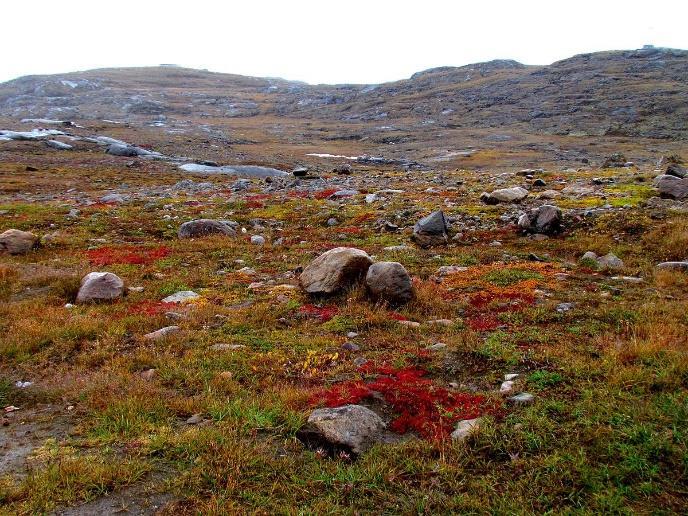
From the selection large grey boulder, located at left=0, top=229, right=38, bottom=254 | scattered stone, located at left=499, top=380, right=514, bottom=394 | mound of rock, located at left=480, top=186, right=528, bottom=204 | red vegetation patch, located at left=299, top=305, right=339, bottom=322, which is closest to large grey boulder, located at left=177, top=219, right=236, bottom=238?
large grey boulder, located at left=0, top=229, right=38, bottom=254

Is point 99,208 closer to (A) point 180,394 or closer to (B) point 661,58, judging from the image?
(A) point 180,394

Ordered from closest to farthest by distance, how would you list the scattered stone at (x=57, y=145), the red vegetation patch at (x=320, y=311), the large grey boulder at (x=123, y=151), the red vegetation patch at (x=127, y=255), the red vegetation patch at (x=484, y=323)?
the red vegetation patch at (x=484, y=323), the red vegetation patch at (x=320, y=311), the red vegetation patch at (x=127, y=255), the large grey boulder at (x=123, y=151), the scattered stone at (x=57, y=145)

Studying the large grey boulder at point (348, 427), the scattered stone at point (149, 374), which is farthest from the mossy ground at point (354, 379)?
the large grey boulder at point (348, 427)

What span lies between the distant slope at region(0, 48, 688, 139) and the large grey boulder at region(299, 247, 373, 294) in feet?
250

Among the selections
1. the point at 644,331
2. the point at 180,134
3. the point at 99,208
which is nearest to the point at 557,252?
the point at 644,331

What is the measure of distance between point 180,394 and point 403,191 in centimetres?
2501

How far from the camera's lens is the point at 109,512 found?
4.54 m

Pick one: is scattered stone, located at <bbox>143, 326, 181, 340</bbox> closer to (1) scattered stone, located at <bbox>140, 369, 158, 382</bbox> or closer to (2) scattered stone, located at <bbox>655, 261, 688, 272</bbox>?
A: (1) scattered stone, located at <bbox>140, 369, 158, 382</bbox>

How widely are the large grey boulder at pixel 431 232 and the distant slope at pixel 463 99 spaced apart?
227ft

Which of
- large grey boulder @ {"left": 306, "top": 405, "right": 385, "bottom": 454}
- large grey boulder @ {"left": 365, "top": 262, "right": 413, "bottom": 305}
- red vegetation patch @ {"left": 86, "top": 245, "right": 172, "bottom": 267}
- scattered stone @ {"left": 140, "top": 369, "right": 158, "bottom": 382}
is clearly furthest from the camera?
red vegetation patch @ {"left": 86, "top": 245, "right": 172, "bottom": 267}

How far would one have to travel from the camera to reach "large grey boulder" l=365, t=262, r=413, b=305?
10.6 m

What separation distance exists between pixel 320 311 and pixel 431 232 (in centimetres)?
794

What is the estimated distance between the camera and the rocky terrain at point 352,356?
4.93 metres

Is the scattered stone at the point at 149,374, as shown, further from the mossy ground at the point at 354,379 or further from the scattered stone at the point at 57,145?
the scattered stone at the point at 57,145
